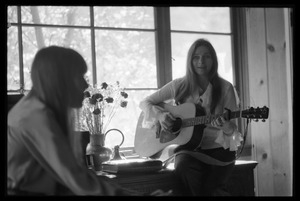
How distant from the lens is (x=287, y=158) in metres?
2.50

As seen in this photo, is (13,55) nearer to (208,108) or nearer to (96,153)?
(96,153)

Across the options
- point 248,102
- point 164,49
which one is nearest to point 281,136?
point 248,102

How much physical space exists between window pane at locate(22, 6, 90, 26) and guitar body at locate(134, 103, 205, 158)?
2.15 ft

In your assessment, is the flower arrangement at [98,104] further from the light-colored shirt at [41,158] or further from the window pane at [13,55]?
the light-colored shirt at [41,158]

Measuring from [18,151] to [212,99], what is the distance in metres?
Answer: 1.26

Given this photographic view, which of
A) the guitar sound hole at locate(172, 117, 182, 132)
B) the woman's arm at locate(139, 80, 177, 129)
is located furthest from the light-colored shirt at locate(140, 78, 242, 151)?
the guitar sound hole at locate(172, 117, 182, 132)

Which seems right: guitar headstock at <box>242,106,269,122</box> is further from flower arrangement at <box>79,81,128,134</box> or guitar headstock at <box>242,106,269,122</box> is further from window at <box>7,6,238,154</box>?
Answer: window at <box>7,6,238,154</box>

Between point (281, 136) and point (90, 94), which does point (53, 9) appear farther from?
point (281, 136)

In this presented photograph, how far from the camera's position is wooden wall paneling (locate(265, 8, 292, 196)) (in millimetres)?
2488

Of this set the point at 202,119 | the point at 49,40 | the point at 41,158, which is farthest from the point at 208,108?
the point at 41,158

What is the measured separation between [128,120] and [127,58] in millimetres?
367

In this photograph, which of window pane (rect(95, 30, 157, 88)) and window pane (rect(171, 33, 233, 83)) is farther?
window pane (rect(171, 33, 233, 83))

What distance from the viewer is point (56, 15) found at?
2.63 m

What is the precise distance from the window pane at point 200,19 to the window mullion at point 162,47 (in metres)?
0.07
